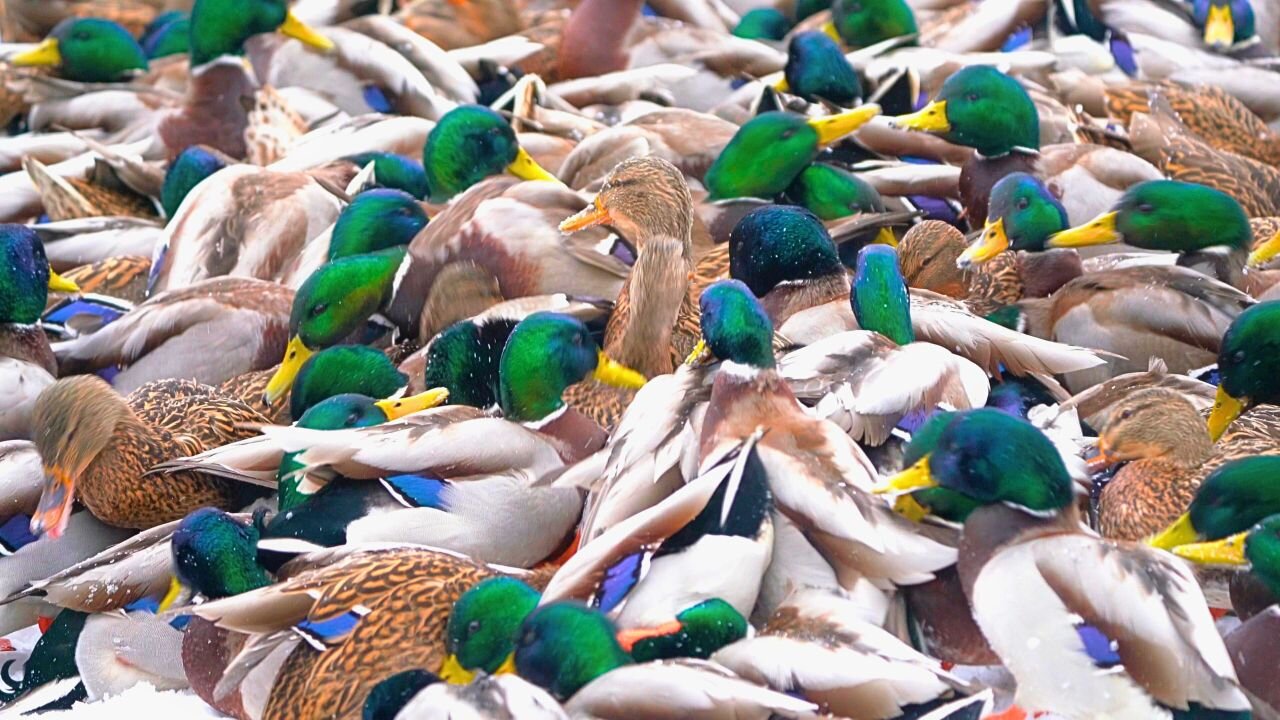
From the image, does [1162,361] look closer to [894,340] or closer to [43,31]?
[894,340]

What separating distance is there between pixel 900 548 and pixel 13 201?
3.96 m

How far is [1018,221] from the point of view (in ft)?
16.8

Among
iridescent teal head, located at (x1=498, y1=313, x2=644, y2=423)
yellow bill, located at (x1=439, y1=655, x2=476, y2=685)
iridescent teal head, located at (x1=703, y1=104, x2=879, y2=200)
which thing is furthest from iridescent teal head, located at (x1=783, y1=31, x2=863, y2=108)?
yellow bill, located at (x1=439, y1=655, x2=476, y2=685)

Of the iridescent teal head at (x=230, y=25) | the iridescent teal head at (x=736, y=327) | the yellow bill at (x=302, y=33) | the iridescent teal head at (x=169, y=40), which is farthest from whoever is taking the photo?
the iridescent teal head at (x=169, y=40)

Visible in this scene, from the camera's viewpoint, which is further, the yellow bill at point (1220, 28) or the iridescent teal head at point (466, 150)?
the yellow bill at point (1220, 28)

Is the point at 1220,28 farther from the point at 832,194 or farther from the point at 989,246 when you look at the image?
the point at 989,246

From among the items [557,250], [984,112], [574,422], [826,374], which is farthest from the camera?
[984,112]

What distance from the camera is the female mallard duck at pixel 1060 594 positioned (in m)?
3.18

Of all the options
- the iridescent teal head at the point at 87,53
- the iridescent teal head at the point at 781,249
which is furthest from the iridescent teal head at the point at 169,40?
the iridescent teal head at the point at 781,249

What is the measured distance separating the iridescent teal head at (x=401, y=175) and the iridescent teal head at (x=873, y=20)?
1.91 metres

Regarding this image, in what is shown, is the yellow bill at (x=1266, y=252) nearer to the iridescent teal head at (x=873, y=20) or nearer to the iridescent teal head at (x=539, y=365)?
the iridescent teal head at (x=539, y=365)

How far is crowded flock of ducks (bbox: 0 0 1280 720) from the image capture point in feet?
11.2

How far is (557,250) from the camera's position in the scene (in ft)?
17.1

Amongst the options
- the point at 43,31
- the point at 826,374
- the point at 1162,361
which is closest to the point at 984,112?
the point at 1162,361
